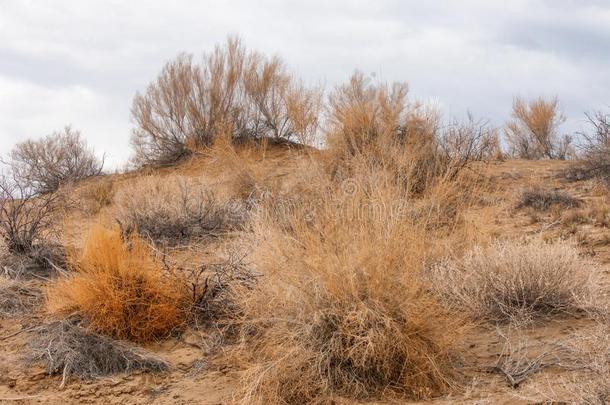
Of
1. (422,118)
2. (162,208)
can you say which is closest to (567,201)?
(422,118)

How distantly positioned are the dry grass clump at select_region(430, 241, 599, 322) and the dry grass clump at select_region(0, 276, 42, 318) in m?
3.89

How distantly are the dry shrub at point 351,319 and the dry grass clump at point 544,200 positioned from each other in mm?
6127

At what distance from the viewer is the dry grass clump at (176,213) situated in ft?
30.6

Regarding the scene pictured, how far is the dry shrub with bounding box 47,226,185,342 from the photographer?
5.39 m

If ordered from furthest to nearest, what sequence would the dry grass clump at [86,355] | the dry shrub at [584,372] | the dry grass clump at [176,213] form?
the dry grass clump at [176,213]
the dry grass clump at [86,355]
the dry shrub at [584,372]

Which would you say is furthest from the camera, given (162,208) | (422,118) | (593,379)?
(422,118)

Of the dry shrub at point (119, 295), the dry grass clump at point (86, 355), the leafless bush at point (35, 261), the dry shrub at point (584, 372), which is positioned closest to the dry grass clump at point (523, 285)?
the dry shrub at point (584, 372)

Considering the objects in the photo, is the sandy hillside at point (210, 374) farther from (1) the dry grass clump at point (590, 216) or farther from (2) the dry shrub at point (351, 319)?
(1) the dry grass clump at point (590, 216)

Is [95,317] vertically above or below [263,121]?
below

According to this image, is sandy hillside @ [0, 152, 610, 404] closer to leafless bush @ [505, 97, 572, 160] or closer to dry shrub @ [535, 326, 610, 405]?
dry shrub @ [535, 326, 610, 405]

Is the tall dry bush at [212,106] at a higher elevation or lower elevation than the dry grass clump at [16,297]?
higher

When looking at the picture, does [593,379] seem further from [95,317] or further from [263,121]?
[263,121]

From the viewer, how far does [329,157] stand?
1060cm

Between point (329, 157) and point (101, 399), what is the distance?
6.59m
